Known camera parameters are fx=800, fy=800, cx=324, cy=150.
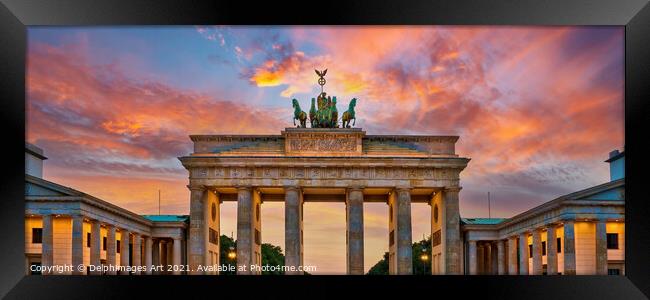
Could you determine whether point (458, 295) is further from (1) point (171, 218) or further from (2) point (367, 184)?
(1) point (171, 218)

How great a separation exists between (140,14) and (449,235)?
33.4 m

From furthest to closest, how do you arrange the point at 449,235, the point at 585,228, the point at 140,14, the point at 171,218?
the point at 171,218 < the point at 449,235 < the point at 585,228 < the point at 140,14

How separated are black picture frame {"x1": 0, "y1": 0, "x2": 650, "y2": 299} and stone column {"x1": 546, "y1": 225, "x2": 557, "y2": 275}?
19.1 m

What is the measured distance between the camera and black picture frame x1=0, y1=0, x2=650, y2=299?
26.5 m

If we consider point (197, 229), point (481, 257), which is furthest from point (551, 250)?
point (197, 229)

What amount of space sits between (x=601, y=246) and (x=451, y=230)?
45.7 ft

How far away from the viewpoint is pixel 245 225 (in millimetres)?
54625

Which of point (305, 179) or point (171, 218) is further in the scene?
point (171, 218)

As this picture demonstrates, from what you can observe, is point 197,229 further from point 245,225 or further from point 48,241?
point 48,241

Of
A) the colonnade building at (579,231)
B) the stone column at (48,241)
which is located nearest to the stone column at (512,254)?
the colonnade building at (579,231)

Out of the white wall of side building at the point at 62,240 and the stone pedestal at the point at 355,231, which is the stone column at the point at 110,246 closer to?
the white wall of side building at the point at 62,240

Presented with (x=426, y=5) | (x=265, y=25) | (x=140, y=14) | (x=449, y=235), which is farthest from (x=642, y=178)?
(x=449, y=235)

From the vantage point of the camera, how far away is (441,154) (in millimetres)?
55219

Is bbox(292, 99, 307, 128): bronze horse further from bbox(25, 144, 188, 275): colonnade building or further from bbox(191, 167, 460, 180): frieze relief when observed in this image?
bbox(25, 144, 188, 275): colonnade building
